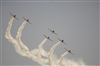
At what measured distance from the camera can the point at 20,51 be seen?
5278cm

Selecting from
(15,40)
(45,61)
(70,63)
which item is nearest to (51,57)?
(45,61)

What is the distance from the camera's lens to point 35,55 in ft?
178

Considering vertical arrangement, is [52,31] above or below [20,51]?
above

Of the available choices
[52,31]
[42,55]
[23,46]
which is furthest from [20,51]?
[52,31]

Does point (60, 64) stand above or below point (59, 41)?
below

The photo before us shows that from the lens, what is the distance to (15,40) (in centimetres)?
5212

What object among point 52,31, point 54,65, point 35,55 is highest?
point 52,31

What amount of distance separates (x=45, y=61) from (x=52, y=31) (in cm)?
769

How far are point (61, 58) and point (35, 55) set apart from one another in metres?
6.53

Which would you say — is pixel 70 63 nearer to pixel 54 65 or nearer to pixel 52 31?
pixel 54 65

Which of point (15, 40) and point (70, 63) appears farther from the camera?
point (70, 63)

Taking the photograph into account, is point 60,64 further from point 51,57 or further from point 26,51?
point 26,51

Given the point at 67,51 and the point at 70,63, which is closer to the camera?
the point at 67,51

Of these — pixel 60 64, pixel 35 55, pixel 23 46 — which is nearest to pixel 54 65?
pixel 60 64
